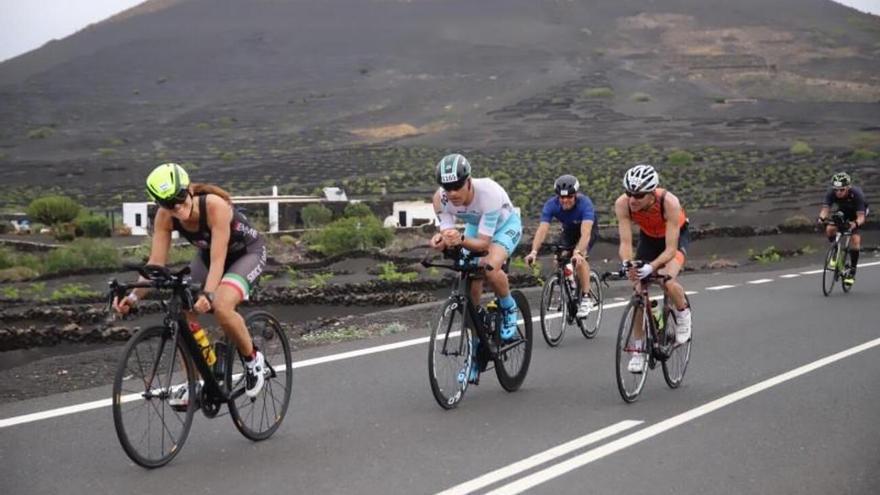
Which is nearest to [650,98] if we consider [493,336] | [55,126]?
[55,126]

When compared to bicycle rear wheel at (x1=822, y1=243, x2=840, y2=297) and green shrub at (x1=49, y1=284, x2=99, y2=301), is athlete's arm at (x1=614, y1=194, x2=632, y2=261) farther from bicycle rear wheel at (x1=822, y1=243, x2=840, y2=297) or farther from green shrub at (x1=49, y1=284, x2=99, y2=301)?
green shrub at (x1=49, y1=284, x2=99, y2=301)

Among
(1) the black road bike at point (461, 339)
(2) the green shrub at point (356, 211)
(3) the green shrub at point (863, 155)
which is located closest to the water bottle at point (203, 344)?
(1) the black road bike at point (461, 339)

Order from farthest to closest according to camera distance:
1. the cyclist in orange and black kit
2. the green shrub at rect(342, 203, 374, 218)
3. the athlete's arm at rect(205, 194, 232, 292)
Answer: the green shrub at rect(342, 203, 374, 218) < the cyclist in orange and black kit < the athlete's arm at rect(205, 194, 232, 292)

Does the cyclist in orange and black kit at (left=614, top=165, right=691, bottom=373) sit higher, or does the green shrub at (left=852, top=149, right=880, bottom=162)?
the cyclist in orange and black kit at (left=614, top=165, right=691, bottom=373)

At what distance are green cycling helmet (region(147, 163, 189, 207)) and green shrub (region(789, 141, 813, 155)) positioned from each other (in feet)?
421

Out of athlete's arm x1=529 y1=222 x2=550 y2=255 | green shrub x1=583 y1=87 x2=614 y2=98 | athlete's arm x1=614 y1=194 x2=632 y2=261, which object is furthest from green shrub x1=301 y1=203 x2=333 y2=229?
green shrub x1=583 y1=87 x2=614 y2=98

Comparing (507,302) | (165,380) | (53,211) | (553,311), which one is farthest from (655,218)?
(53,211)

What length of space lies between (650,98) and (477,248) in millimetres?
181275

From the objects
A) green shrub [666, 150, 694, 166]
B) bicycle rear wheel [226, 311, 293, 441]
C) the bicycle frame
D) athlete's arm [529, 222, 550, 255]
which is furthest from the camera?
green shrub [666, 150, 694, 166]

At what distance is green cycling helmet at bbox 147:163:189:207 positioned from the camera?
24.8 ft

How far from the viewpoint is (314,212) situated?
8175cm

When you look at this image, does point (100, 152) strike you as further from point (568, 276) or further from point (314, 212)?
point (568, 276)

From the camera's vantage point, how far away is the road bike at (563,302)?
544 inches

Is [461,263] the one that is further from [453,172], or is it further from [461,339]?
[453,172]
